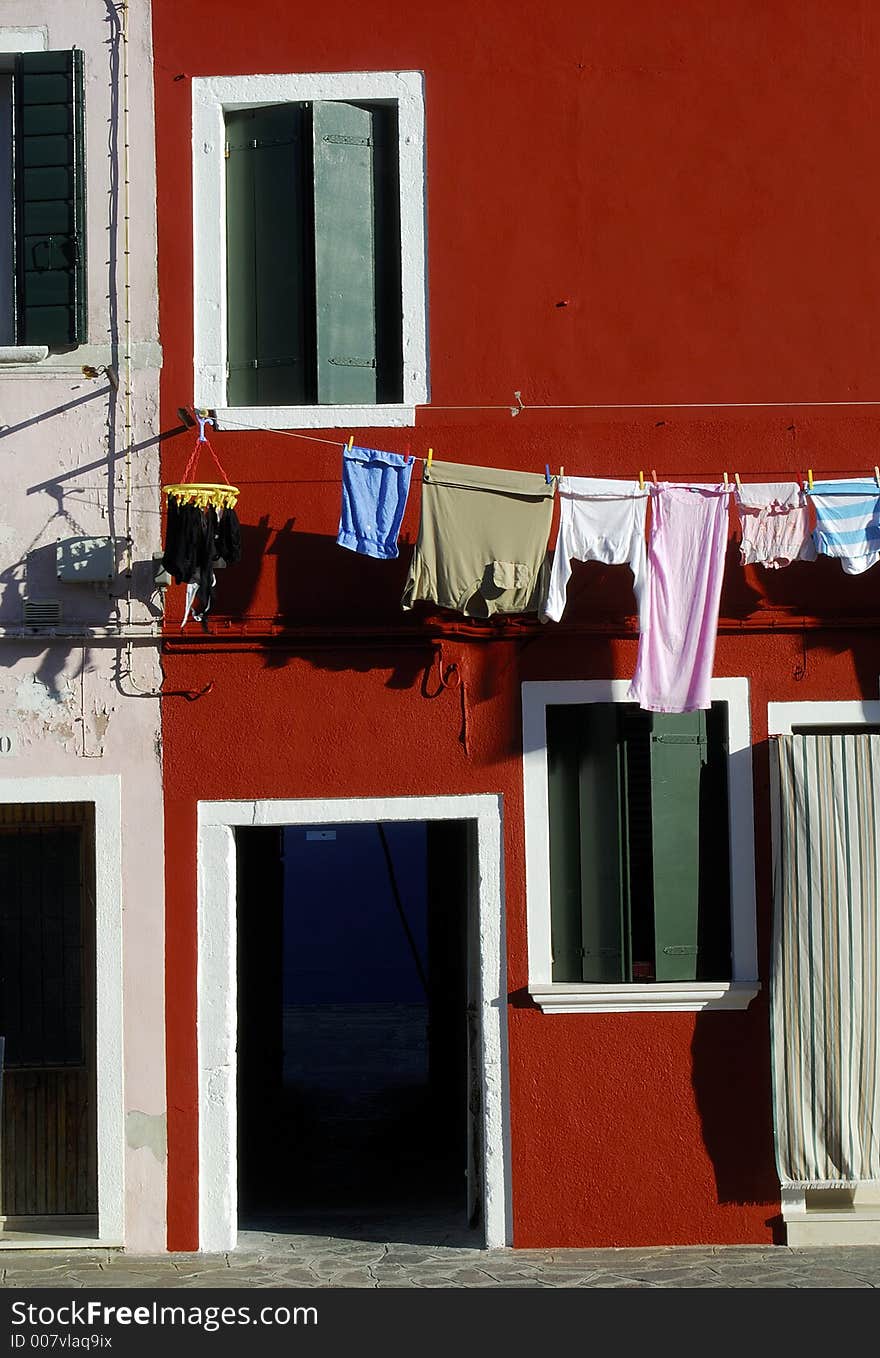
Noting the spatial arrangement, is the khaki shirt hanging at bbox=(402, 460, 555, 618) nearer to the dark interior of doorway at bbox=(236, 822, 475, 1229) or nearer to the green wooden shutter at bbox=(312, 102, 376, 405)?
the green wooden shutter at bbox=(312, 102, 376, 405)

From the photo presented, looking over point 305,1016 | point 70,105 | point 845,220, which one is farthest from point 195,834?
point 305,1016

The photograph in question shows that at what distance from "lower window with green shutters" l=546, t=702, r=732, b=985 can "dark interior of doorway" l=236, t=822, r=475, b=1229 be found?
44.5 inches

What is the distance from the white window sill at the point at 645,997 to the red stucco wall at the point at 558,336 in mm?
179

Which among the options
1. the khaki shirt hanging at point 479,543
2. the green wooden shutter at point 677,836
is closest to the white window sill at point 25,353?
the khaki shirt hanging at point 479,543

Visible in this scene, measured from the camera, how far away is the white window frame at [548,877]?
914cm

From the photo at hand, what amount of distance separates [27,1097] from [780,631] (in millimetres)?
5173

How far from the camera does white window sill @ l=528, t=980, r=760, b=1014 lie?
912 cm

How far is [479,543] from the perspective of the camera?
8.95 meters

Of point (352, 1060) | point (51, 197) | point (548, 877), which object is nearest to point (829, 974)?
point (548, 877)

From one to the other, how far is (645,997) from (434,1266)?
1.84 m

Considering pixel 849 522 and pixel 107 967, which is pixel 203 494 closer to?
pixel 107 967

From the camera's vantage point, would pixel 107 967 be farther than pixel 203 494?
Yes

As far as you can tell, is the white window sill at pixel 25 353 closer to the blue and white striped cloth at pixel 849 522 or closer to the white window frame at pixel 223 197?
the white window frame at pixel 223 197
